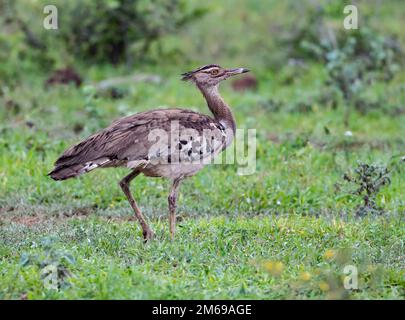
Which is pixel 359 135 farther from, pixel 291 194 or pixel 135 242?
pixel 135 242

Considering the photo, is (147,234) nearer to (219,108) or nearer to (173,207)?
(173,207)

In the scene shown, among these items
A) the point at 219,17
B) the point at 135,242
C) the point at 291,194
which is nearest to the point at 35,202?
the point at 135,242

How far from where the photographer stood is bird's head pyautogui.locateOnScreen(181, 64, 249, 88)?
7234 millimetres

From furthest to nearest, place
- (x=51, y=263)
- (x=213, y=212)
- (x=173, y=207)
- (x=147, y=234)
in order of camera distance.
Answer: (x=213, y=212) → (x=173, y=207) → (x=147, y=234) → (x=51, y=263)

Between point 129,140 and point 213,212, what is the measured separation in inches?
60.4

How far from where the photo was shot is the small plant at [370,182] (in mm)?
7512

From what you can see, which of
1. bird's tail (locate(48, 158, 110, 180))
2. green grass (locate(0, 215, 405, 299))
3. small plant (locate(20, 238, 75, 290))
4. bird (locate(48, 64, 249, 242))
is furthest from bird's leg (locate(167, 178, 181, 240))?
small plant (locate(20, 238, 75, 290))

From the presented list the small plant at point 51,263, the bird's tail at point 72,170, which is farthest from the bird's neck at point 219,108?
the small plant at point 51,263

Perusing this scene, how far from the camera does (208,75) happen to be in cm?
724

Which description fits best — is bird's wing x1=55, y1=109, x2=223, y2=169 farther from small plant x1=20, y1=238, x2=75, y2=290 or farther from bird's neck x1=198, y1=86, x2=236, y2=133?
small plant x1=20, y1=238, x2=75, y2=290

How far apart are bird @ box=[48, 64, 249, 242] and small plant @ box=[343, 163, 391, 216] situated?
53.1 inches

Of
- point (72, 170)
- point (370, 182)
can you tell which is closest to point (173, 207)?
point (72, 170)

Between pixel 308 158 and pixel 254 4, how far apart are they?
7197 mm

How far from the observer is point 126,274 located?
5473 millimetres
